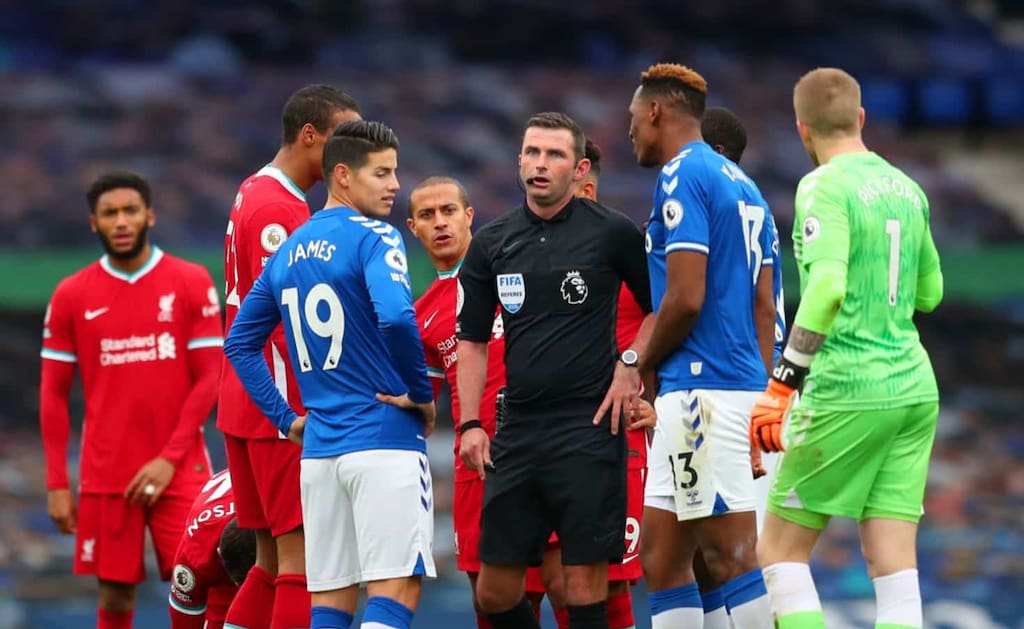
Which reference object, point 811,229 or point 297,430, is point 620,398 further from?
point 297,430

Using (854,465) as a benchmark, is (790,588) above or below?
below

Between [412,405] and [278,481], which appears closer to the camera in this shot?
[412,405]

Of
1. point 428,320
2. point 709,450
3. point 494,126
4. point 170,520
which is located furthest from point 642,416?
point 494,126

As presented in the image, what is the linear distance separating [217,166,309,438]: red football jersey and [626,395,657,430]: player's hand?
153 centimetres

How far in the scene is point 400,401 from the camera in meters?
6.29

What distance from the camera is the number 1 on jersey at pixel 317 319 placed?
20.5ft

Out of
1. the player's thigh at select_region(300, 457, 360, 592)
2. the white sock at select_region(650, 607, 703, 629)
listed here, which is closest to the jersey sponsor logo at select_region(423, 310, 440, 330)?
the player's thigh at select_region(300, 457, 360, 592)

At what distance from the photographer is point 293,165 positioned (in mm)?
7141

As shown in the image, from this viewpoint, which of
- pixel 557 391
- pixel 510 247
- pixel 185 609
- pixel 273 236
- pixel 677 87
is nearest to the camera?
pixel 557 391

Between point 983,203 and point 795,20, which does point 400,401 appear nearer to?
point 983,203

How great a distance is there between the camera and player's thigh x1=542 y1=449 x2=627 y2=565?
618 centimetres

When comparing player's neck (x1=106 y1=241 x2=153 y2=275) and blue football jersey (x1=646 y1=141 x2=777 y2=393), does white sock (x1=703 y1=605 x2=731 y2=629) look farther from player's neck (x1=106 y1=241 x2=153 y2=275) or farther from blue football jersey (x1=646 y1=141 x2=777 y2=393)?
player's neck (x1=106 y1=241 x2=153 y2=275)

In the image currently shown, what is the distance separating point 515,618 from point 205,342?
135 inches

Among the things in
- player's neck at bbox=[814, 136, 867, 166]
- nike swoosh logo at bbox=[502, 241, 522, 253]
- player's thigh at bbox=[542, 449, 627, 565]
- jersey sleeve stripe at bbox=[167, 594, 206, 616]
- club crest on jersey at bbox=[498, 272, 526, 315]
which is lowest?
jersey sleeve stripe at bbox=[167, 594, 206, 616]
